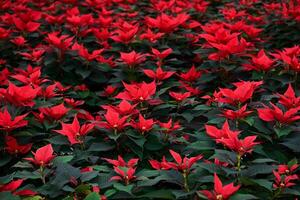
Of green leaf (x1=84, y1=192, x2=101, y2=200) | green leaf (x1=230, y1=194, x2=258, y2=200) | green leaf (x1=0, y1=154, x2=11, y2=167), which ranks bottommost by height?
green leaf (x1=0, y1=154, x2=11, y2=167)

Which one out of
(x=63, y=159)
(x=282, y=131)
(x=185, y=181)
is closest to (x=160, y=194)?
(x=185, y=181)

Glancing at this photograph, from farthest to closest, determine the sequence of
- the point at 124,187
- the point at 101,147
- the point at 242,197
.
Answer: the point at 101,147, the point at 124,187, the point at 242,197

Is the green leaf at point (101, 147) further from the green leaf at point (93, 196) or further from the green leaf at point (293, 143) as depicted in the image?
the green leaf at point (293, 143)

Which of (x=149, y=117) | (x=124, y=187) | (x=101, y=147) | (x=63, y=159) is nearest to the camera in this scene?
(x=124, y=187)

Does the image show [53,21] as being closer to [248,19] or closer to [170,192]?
[248,19]

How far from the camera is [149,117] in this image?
2.27 metres

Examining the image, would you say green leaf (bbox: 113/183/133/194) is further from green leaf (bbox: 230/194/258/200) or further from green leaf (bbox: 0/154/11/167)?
green leaf (bbox: 0/154/11/167)

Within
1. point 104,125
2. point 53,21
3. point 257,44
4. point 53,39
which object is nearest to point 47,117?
point 104,125

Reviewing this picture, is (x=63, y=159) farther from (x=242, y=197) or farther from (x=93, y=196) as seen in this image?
(x=242, y=197)

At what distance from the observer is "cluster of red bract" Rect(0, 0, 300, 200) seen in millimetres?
1632

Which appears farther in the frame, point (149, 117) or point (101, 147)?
point (149, 117)

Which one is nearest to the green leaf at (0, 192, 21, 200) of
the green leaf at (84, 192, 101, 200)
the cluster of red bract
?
the cluster of red bract

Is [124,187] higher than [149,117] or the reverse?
higher

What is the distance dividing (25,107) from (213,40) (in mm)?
Answer: 1166
